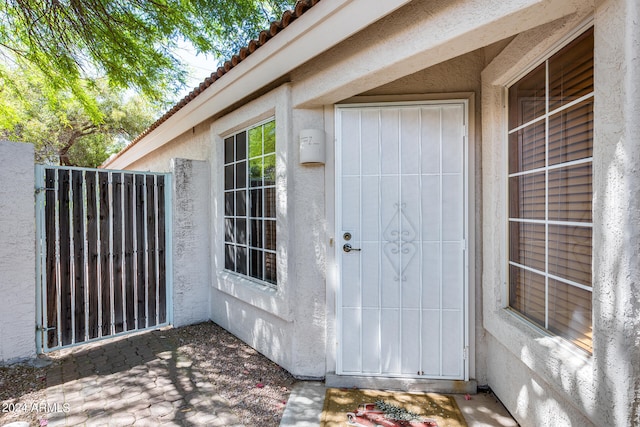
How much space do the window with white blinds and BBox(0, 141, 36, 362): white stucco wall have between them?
6.69m

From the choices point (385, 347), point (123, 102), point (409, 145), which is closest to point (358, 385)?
point (385, 347)

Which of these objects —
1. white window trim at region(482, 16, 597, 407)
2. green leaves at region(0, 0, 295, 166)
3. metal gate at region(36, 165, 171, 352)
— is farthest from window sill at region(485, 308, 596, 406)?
green leaves at region(0, 0, 295, 166)

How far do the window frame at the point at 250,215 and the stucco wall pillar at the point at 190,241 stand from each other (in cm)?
56

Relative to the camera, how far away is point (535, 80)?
350cm

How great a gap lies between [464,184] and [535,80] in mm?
1380

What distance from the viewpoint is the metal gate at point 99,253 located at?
5059mm

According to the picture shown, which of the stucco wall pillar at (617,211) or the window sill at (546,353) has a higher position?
the stucco wall pillar at (617,211)

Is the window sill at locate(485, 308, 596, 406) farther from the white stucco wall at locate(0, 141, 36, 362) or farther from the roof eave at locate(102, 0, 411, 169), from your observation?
the white stucco wall at locate(0, 141, 36, 362)

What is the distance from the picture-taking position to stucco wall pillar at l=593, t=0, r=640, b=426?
217 cm

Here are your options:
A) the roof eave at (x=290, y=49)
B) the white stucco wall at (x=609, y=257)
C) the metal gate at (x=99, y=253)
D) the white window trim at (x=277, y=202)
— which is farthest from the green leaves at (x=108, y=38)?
the white stucco wall at (x=609, y=257)

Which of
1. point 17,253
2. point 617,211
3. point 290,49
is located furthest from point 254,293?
point 617,211

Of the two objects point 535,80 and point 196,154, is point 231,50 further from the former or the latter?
point 535,80

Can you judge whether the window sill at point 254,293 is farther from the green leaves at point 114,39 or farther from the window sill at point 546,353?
the green leaves at point 114,39

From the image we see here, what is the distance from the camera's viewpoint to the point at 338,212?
14.8 feet
